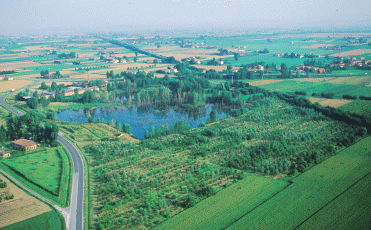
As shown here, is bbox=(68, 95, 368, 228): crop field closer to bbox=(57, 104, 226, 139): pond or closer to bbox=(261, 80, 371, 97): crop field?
bbox=(57, 104, 226, 139): pond

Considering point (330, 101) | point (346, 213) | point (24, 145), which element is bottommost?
point (346, 213)

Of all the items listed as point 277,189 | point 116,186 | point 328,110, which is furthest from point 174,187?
point 328,110

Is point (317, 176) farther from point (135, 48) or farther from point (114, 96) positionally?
point (135, 48)

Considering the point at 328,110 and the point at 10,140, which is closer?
the point at 10,140

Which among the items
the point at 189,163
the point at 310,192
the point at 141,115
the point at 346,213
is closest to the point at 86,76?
the point at 141,115

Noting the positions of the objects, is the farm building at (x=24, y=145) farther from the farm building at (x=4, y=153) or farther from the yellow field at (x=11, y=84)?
the yellow field at (x=11, y=84)

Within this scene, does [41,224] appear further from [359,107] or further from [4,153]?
[359,107]

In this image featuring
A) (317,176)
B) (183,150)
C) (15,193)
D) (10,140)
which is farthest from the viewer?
(10,140)
